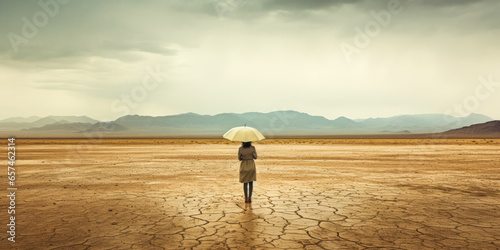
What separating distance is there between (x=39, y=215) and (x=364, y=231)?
21.4ft

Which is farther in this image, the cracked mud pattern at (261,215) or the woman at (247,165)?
the woman at (247,165)

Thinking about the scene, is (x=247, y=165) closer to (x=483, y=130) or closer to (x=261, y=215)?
(x=261, y=215)

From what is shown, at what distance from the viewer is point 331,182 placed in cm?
1187

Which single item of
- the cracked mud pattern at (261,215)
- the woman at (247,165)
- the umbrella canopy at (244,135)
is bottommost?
the cracked mud pattern at (261,215)

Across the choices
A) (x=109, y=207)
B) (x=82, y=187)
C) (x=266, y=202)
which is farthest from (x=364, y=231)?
(x=82, y=187)

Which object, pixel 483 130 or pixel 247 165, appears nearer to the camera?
pixel 247 165

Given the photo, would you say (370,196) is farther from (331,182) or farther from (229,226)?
(229,226)

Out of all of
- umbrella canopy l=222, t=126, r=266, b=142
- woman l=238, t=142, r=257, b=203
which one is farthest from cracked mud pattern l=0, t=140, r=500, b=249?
umbrella canopy l=222, t=126, r=266, b=142

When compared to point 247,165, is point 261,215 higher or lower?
lower

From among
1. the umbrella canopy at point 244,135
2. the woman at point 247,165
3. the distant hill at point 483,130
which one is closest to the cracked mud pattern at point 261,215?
the woman at point 247,165

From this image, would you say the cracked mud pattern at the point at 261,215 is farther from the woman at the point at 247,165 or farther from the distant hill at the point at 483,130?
the distant hill at the point at 483,130

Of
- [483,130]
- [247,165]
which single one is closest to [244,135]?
[247,165]

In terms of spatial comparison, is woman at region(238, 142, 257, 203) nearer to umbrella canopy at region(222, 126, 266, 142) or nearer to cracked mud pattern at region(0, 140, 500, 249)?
umbrella canopy at region(222, 126, 266, 142)

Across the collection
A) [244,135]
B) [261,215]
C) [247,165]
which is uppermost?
[244,135]
